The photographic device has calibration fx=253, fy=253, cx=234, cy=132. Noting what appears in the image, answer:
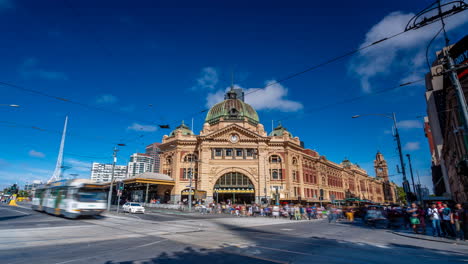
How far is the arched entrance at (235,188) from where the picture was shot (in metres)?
46.4

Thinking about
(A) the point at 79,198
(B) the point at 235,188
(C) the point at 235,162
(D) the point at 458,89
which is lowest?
(A) the point at 79,198

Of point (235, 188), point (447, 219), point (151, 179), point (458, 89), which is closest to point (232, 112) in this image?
point (235, 188)

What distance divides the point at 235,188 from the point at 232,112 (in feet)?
53.9

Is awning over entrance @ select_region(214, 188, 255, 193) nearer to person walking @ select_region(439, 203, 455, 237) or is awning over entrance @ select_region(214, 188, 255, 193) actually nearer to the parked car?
the parked car

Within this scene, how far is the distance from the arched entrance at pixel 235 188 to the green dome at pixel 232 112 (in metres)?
12.8

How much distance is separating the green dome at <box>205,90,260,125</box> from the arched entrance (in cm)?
1279

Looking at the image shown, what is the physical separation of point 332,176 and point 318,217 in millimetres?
43295

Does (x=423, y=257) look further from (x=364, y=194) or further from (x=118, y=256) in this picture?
(x=364, y=194)

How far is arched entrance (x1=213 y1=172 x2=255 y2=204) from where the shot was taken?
1828 inches

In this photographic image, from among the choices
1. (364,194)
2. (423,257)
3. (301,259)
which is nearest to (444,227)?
(423,257)

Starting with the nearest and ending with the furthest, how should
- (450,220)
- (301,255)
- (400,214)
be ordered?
(301,255), (450,220), (400,214)

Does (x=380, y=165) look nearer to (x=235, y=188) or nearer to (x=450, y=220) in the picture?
(x=235, y=188)

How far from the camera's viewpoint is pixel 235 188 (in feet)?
153

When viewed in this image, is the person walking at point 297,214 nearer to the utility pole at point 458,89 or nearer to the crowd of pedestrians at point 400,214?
the crowd of pedestrians at point 400,214
